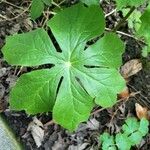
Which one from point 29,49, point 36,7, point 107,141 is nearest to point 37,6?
point 36,7

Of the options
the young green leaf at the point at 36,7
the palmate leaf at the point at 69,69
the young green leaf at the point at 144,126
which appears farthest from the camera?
the young green leaf at the point at 144,126

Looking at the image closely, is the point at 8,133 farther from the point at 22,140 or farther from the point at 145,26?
the point at 145,26

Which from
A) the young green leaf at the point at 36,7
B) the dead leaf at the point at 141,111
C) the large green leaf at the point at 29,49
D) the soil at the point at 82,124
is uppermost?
the young green leaf at the point at 36,7

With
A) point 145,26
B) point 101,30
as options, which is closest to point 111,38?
point 101,30

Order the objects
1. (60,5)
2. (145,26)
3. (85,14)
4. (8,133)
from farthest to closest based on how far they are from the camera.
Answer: (60,5) → (8,133) → (85,14) → (145,26)

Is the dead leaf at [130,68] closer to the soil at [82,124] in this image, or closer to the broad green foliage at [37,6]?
the soil at [82,124]

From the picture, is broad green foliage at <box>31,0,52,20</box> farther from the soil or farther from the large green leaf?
the soil

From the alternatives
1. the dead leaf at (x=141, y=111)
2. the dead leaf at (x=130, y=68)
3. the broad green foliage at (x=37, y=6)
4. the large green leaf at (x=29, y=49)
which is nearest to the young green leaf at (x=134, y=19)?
the dead leaf at (x=130, y=68)
